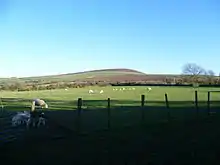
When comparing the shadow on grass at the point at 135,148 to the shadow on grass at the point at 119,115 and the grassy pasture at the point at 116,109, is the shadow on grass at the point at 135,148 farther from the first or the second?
the grassy pasture at the point at 116,109

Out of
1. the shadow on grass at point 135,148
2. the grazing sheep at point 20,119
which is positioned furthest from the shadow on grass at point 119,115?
the shadow on grass at point 135,148

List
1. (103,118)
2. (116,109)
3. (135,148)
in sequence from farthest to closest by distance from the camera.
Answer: (116,109)
(103,118)
(135,148)

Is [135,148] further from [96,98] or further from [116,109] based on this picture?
[96,98]

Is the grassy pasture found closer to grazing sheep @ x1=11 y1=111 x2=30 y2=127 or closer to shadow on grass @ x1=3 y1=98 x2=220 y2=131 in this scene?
shadow on grass @ x1=3 y1=98 x2=220 y2=131

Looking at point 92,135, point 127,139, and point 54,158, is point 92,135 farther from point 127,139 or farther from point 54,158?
point 54,158

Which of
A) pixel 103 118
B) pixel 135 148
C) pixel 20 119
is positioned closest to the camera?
pixel 135 148

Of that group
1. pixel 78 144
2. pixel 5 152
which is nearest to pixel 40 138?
pixel 78 144

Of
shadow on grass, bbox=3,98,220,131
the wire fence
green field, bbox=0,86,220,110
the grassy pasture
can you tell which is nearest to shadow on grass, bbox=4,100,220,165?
the wire fence

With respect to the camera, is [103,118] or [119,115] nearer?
[103,118]

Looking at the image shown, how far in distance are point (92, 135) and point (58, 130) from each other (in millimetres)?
1797

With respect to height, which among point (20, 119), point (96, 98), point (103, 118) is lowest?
point (103, 118)

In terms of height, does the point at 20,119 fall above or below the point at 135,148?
above

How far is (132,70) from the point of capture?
16512 centimetres

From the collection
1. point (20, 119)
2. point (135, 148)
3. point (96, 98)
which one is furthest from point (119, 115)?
point (96, 98)
